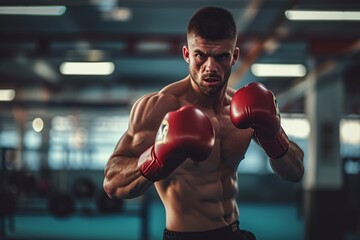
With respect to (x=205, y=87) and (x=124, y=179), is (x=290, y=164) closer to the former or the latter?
(x=205, y=87)

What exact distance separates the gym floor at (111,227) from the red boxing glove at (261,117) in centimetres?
562

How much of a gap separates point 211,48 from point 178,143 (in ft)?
1.52

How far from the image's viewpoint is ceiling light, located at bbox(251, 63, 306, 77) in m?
9.41

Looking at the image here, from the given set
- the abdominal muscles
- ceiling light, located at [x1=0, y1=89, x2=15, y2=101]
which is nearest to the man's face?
the abdominal muscles

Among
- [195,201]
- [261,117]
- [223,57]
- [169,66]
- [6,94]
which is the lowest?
[195,201]

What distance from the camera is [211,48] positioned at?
1907 mm

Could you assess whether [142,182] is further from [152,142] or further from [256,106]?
[256,106]

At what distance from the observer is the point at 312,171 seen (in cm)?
816

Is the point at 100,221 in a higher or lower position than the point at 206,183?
lower

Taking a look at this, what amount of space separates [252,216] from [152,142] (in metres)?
9.97

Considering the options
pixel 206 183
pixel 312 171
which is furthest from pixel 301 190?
pixel 206 183

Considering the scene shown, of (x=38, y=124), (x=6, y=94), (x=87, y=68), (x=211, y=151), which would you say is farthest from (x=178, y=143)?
(x=38, y=124)

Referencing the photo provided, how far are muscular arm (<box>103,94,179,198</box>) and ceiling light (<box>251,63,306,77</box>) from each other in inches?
299

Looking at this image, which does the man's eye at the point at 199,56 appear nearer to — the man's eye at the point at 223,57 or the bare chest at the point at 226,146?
the man's eye at the point at 223,57
